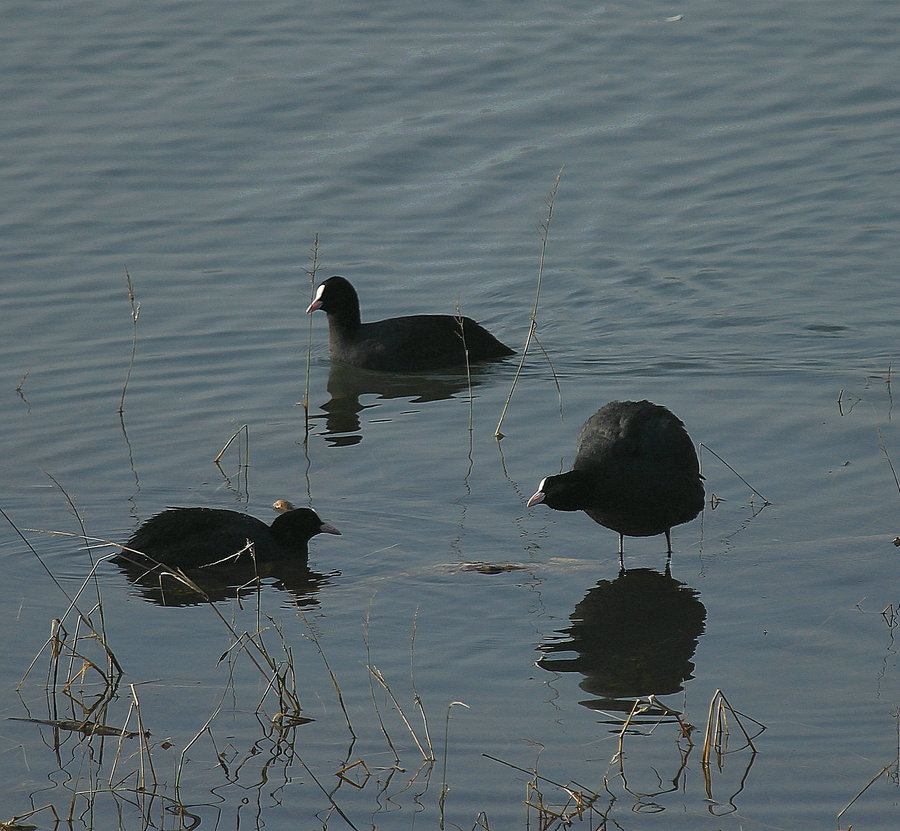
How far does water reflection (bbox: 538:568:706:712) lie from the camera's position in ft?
21.2

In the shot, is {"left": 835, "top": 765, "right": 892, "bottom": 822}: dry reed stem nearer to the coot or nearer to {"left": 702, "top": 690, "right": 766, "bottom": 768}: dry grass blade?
Answer: {"left": 702, "top": 690, "right": 766, "bottom": 768}: dry grass blade

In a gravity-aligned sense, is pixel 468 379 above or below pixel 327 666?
below

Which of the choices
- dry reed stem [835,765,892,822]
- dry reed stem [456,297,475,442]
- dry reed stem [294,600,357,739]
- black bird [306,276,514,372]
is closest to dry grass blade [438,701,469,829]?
dry reed stem [294,600,357,739]

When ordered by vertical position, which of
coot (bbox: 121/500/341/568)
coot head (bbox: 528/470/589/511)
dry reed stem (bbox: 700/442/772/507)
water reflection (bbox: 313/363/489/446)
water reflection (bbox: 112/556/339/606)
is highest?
coot head (bbox: 528/470/589/511)

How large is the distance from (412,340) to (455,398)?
0.91 meters

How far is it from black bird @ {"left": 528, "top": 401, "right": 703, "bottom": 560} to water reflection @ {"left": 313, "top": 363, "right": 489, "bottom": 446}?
274 cm

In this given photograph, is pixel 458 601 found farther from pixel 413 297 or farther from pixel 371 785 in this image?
pixel 413 297

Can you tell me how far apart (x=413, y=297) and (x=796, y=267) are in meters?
3.40

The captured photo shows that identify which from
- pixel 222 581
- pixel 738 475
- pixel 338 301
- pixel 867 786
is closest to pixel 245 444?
pixel 222 581

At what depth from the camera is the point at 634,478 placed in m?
7.75

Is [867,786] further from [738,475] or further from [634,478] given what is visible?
[738,475]

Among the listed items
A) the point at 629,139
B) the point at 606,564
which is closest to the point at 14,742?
the point at 606,564

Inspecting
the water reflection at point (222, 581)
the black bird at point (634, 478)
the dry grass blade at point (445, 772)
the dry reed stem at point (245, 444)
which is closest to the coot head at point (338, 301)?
the dry reed stem at point (245, 444)

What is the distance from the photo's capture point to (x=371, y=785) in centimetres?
550
